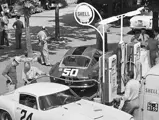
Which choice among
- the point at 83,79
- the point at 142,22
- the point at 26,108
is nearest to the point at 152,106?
the point at 26,108

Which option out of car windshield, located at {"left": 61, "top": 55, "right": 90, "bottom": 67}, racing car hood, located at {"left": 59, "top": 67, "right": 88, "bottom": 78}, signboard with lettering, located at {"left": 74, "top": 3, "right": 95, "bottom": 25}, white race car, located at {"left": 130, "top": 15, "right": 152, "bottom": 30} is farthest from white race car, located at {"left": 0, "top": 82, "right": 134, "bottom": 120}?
white race car, located at {"left": 130, "top": 15, "right": 152, "bottom": 30}

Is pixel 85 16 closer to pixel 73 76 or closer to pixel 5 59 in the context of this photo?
pixel 73 76

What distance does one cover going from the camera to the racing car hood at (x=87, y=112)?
7926 millimetres

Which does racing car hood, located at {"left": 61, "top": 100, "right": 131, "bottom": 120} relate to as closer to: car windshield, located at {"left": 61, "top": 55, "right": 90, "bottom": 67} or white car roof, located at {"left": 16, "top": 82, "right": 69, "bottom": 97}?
white car roof, located at {"left": 16, "top": 82, "right": 69, "bottom": 97}

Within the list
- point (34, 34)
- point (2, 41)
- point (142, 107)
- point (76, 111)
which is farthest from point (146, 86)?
point (34, 34)

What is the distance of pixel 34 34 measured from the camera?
24.1m

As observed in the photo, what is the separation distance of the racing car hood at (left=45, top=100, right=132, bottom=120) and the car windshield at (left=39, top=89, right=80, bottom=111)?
180 mm

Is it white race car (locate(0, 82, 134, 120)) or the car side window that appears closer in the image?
white race car (locate(0, 82, 134, 120))

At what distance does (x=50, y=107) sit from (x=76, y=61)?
170 inches

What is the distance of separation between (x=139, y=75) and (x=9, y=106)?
211 inches

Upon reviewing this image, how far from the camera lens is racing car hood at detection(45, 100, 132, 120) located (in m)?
7.93

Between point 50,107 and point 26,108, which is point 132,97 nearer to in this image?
point 50,107

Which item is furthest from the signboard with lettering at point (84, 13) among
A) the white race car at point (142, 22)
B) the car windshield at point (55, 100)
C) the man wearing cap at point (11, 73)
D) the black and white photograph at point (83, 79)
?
the white race car at point (142, 22)

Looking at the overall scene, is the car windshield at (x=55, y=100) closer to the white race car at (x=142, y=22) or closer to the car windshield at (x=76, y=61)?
the car windshield at (x=76, y=61)
